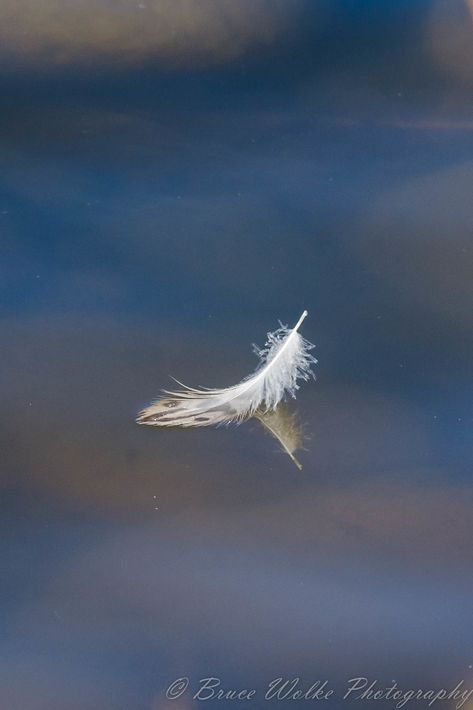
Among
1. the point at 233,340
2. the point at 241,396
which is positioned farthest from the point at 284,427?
the point at 233,340

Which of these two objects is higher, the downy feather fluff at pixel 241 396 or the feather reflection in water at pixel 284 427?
the downy feather fluff at pixel 241 396

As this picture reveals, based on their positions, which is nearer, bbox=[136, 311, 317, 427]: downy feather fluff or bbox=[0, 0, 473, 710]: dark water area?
bbox=[0, 0, 473, 710]: dark water area

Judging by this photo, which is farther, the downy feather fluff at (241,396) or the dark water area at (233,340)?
the downy feather fluff at (241,396)

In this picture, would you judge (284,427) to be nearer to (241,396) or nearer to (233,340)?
(241,396)

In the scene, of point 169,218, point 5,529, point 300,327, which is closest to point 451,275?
point 300,327
